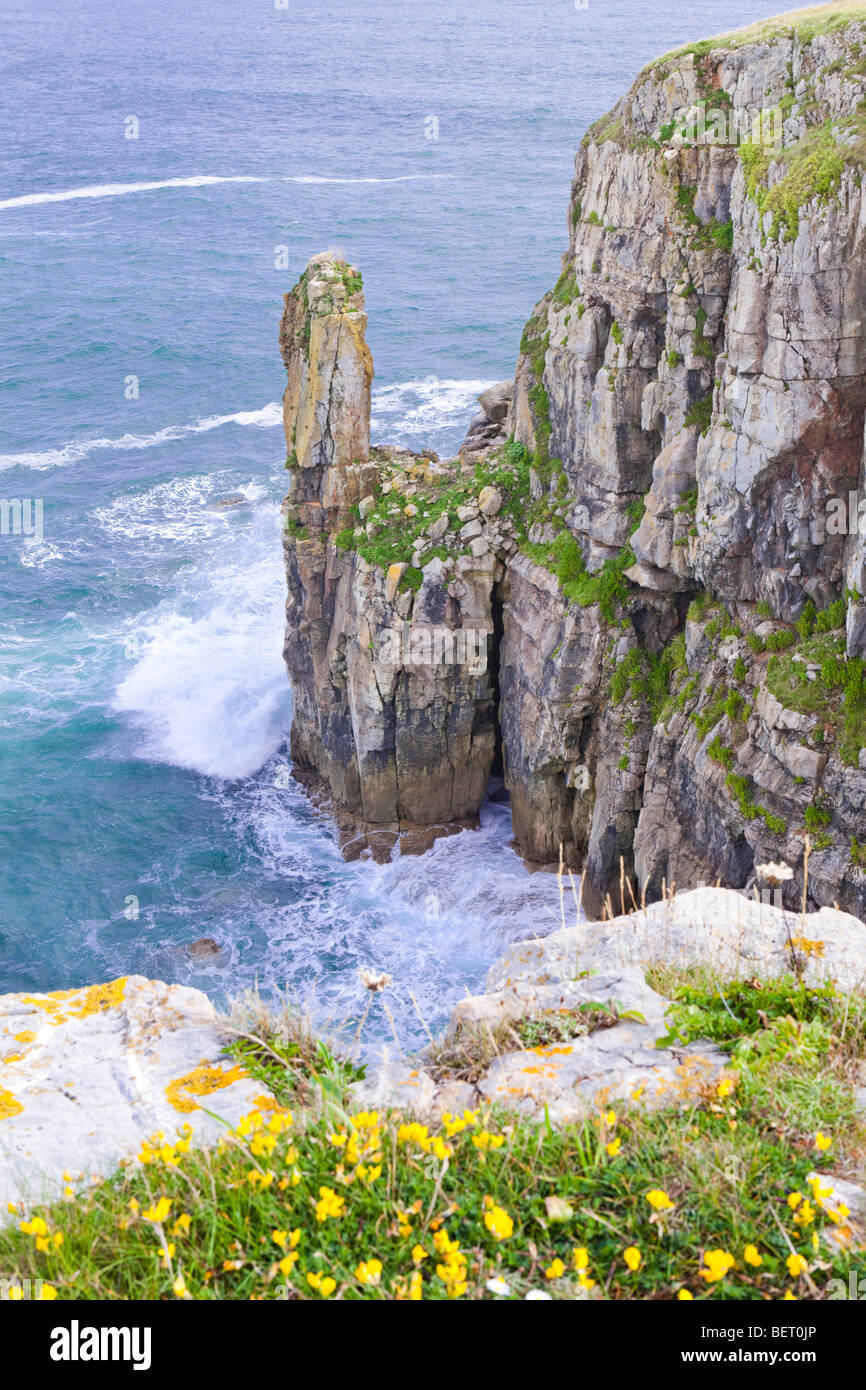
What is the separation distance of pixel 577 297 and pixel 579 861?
14426 millimetres

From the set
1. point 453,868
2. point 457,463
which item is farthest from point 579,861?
point 457,463

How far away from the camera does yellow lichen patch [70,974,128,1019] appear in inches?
344

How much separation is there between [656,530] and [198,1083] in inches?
735

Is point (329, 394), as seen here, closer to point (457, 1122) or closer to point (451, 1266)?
point (457, 1122)

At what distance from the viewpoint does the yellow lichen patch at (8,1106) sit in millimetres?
7469

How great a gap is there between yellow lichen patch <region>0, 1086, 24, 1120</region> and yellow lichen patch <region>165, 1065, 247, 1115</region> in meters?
1.01

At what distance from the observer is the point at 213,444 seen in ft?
182

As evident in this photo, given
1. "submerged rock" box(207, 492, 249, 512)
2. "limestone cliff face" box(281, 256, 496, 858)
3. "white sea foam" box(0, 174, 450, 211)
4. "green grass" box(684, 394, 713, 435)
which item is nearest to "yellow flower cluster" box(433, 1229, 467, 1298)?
"green grass" box(684, 394, 713, 435)

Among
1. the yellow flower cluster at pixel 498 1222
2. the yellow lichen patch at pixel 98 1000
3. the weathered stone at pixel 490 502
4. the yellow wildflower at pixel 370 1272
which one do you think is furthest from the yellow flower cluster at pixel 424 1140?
the weathered stone at pixel 490 502

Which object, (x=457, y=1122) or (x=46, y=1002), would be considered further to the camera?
(x=46, y=1002)

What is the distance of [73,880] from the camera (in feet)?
106

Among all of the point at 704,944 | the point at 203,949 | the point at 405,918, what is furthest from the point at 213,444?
the point at 704,944

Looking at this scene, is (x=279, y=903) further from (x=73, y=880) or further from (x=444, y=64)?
(x=444, y=64)

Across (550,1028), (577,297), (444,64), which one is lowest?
(550,1028)
